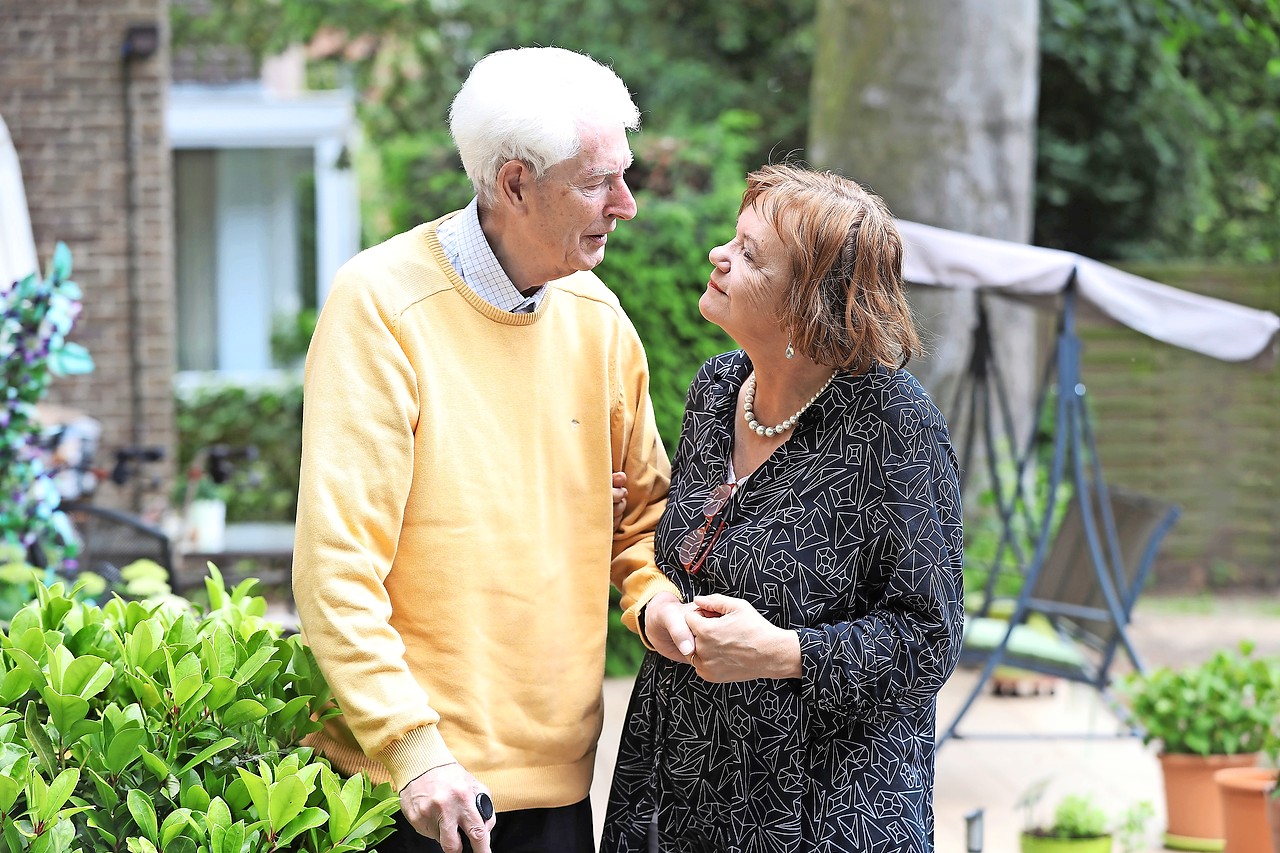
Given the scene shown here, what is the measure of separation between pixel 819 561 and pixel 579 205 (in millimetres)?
594

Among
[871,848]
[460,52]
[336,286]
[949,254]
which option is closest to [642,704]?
[871,848]

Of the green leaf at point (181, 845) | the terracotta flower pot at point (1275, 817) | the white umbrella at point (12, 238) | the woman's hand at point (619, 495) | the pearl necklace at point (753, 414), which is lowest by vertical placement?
the terracotta flower pot at point (1275, 817)

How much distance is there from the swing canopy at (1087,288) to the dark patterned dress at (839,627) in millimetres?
2832

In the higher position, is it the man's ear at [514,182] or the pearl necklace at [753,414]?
the man's ear at [514,182]

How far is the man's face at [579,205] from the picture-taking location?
1.89m

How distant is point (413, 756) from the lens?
1.74 meters

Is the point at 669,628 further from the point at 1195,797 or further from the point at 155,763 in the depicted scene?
the point at 1195,797

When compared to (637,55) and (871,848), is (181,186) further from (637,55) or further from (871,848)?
(871,848)

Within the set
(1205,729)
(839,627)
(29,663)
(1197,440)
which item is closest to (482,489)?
(839,627)

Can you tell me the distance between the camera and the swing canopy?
473 cm

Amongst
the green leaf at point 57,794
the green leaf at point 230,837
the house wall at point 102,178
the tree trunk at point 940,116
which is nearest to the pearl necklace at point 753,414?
the green leaf at point 230,837

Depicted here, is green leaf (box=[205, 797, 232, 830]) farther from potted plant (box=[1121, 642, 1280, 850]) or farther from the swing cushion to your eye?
the swing cushion

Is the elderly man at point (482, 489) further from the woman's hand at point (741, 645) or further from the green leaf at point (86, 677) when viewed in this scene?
the green leaf at point (86, 677)

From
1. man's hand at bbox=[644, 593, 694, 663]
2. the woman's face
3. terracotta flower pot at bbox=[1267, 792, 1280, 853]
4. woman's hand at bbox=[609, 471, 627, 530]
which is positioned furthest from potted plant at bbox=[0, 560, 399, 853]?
terracotta flower pot at bbox=[1267, 792, 1280, 853]
